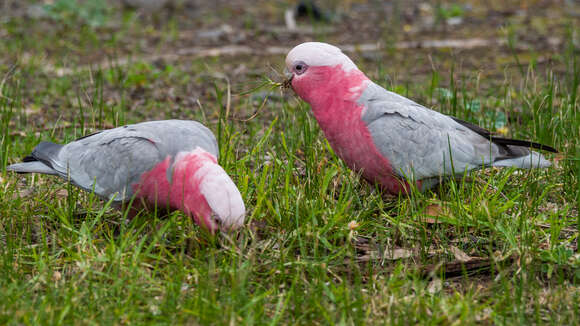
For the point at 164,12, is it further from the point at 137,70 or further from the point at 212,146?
the point at 212,146

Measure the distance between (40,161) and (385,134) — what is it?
1.97m

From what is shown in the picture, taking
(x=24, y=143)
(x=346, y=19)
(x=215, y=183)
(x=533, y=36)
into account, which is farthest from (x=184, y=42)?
(x=215, y=183)

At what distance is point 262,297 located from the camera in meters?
2.66

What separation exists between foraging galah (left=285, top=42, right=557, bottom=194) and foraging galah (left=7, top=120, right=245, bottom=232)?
27.3 inches

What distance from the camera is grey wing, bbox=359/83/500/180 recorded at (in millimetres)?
3533

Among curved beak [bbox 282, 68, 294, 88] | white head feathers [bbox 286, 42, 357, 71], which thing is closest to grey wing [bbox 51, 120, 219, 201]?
curved beak [bbox 282, 68, 294, 88]

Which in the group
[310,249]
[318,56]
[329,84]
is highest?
[318,56]

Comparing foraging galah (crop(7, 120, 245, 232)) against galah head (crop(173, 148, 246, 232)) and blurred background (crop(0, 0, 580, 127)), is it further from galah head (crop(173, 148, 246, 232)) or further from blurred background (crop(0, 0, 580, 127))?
blurred background (crop(0, 0, 580, 127))

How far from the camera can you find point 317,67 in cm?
362

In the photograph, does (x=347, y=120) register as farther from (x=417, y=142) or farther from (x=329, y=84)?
(x=417, y=142)

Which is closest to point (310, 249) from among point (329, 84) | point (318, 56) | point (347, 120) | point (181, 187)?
point (181, 187)

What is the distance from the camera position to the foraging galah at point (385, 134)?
3543 millimetres

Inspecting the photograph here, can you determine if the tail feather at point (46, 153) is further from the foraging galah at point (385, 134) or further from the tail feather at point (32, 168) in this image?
the foraging galah at point (385, 134)

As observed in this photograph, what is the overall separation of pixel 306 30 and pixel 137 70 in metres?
2.51
